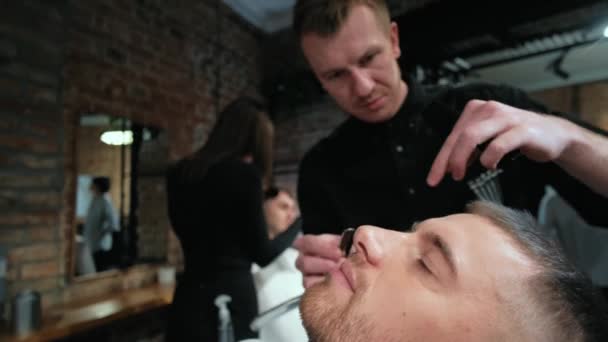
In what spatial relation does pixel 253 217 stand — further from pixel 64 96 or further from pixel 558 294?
pixel 64 96

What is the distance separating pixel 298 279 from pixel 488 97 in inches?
36.1

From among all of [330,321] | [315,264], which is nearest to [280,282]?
[315,264]

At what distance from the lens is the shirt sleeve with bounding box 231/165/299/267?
1.67m

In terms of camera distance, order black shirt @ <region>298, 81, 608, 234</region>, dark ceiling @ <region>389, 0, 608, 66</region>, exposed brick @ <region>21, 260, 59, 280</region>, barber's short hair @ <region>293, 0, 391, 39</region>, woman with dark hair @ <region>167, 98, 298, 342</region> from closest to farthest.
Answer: black shirt @ <region>298, 81, 608, 234</region>, barber's short hair @ <region>293, 0, 391, 39</region>, woman with dark hair @ <region>167, 98, 298, 342</region>, dark ceiling @ <region>389, 0, 608, 66</region>, exposed brick @ <region>21, 260, 59, 280</region>

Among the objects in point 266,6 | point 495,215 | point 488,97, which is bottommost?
point 495,215

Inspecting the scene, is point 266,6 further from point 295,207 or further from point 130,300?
point 130,300

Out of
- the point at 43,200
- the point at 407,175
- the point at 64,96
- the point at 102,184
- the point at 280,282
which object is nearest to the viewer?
the point at 407,175

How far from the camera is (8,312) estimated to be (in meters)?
2.11

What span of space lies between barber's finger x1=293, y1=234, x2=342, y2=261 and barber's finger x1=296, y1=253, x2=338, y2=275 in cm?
1

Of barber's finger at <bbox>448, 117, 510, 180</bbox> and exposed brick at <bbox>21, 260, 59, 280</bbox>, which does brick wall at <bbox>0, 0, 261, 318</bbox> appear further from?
barber's finger at <bbox>448, 117, 510, 180</bbox>

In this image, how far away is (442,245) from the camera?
75 centimetres

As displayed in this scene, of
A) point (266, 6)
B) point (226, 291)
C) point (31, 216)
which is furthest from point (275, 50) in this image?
point (226, 291)

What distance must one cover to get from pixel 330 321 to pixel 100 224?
2.49m

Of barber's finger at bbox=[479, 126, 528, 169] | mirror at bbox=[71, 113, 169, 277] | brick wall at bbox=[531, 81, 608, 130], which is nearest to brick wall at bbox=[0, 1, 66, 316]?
mirror at bbox=[71, 113, 169, 277]
